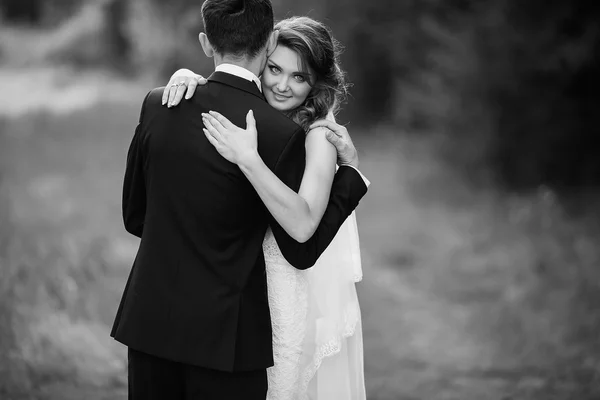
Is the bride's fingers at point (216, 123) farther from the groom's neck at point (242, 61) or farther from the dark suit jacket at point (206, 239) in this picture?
the groom's neck at point (242, 61)

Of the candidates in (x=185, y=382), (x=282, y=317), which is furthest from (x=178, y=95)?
(x=185, y=382)

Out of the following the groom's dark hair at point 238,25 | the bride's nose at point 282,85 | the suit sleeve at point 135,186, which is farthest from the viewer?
the bride's nose at point 282,85

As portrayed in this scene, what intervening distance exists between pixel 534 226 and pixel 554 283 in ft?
3.93

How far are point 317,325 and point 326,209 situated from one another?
22.0 inches

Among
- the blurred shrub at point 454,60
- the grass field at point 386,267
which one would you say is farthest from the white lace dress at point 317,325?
the blurred shrub at point 454,60

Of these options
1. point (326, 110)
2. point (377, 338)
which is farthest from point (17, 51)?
point (326, 110)

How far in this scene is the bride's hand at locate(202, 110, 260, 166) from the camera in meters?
2.06

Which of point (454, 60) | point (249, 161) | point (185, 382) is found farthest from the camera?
point (454, 60)

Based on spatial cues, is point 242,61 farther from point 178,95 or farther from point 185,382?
point 185,382

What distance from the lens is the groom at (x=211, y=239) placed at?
215cm

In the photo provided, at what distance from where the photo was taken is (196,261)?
2.17 meters

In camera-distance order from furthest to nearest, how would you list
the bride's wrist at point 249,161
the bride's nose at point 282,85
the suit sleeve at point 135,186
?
the bride's nose at point 282,85, the suit sleeve at point 135,186, the bride's wrist at point 249,161

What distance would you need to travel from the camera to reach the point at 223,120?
2123 millimetres

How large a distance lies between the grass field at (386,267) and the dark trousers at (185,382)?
226cm
